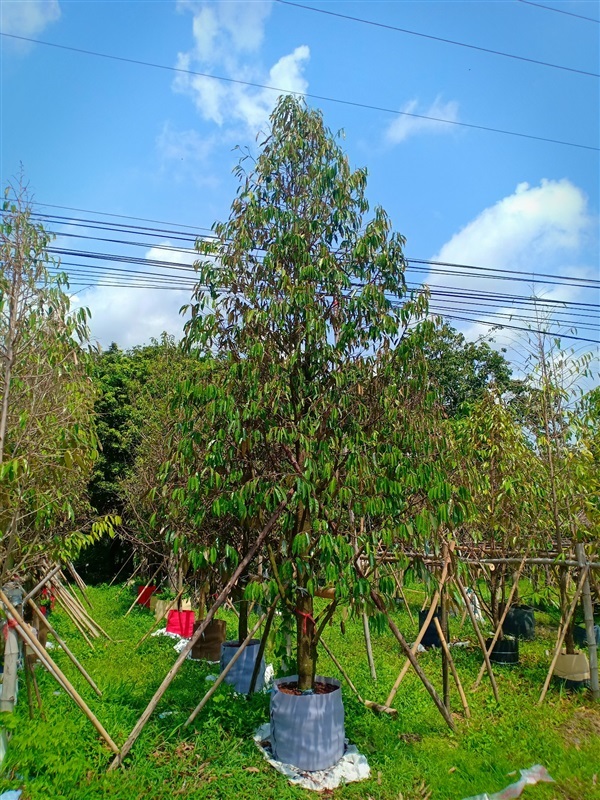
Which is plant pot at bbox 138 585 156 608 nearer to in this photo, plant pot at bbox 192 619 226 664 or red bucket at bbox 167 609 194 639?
red bucket at bbox 167 609 194 639

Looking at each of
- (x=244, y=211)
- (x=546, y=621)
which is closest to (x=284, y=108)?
(x=244, y=211)

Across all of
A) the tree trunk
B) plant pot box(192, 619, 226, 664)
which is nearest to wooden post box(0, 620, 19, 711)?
the tree trunk

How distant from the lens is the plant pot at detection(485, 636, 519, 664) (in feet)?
26.0

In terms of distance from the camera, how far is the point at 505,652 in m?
7.95

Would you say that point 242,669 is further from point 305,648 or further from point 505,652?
point 505,652

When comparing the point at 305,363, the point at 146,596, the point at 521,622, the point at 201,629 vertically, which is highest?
the point at 305,363

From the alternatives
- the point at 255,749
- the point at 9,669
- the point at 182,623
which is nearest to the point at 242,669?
the point at 255,749

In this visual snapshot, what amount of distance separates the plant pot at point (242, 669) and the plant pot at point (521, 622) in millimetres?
4928

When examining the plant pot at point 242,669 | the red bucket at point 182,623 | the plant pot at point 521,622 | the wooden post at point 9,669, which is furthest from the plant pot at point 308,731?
the plant pot at point 521,622

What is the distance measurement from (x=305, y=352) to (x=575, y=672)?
195 inches

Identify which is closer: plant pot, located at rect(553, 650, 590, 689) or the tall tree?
the tall tree

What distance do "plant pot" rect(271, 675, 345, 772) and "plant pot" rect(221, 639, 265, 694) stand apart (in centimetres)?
168

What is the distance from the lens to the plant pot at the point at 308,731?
4559mm

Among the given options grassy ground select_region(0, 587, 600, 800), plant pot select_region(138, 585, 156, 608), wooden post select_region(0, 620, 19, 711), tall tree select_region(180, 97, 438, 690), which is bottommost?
plant pot select_region(138, 585, 156, 608)
